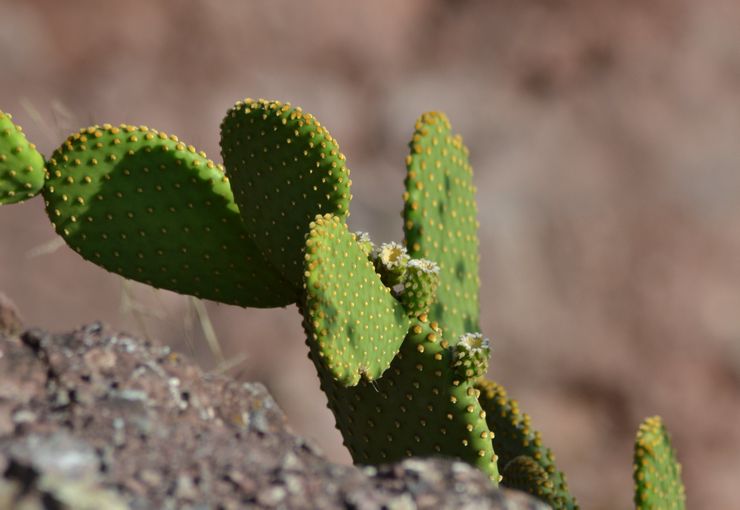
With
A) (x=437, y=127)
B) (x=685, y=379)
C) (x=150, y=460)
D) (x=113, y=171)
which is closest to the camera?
(x=150, y=460)

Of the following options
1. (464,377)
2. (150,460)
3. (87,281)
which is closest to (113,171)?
(464,377)

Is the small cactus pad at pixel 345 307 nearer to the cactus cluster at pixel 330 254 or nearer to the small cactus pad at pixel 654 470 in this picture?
the cactus cluster at pixel 330 254

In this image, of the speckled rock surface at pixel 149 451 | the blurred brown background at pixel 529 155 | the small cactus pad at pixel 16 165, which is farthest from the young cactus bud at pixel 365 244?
the blurred brown background at pixel 529 155

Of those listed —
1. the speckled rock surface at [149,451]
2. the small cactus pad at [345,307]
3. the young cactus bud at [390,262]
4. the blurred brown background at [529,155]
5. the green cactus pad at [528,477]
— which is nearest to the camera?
the speckled rock surface at [149,451]

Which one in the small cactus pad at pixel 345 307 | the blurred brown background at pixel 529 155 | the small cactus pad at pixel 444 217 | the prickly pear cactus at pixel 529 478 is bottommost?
the small cactus pad at pixel 345 307

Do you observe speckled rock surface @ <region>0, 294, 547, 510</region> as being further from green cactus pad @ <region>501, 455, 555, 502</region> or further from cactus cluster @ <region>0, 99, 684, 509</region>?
green cactus pad @ <region>501, 455, 555, 502</region>

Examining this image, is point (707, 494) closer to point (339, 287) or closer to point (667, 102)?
point (667, 102)

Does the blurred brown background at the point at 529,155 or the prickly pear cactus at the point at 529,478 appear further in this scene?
the blurred brown background at the point at 529,155
